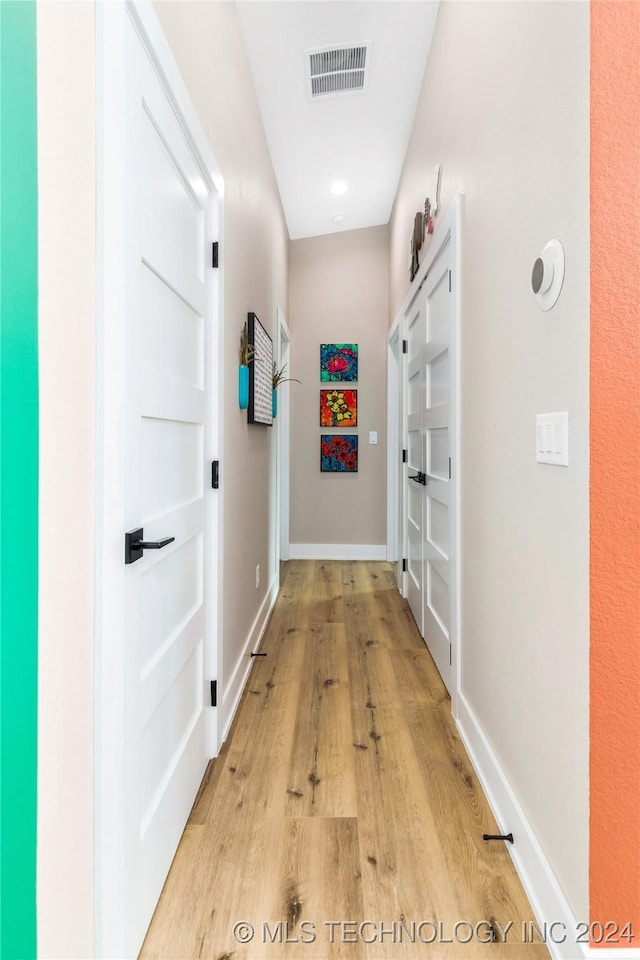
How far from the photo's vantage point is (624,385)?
98 cm

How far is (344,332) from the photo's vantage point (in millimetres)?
4828

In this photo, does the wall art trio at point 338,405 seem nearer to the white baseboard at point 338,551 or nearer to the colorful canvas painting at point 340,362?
the colorful canvas painting at point 340,362

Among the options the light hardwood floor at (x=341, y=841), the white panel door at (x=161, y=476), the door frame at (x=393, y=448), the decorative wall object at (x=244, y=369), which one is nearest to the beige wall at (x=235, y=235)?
the decorative wall object at (x=244, y=369)

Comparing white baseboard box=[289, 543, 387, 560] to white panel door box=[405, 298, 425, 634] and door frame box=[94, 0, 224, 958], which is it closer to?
white panel door box=[405, 298, 425, 634]

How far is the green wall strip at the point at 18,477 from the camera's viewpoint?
25.8 inches

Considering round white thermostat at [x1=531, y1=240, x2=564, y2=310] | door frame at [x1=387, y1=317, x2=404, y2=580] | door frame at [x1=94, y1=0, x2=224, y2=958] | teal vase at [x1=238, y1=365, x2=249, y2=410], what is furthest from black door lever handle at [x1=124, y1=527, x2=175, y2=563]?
door frame at [x1=387, y1=317, x2=404, y2=580]

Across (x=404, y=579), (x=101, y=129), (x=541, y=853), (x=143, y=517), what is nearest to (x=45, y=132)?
(x=101, y=129)

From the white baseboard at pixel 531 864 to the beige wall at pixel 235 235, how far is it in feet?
3.06

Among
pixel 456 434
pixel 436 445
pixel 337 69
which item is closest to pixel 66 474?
pixel 456 434

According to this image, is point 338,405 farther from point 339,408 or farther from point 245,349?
point 245,349

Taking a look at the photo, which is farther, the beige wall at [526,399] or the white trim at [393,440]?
the white trim at [393,440]

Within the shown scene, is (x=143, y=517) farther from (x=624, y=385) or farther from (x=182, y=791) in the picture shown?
(x=624, y=385)

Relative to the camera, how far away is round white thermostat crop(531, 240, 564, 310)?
3.72ft

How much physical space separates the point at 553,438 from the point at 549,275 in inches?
14.2
